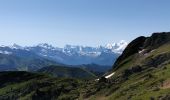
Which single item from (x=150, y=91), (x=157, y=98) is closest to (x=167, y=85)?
(x=150, y=91)

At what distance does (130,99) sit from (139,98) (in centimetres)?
803

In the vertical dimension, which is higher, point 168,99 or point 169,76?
point 169,76

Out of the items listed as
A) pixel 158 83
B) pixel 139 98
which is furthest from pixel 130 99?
pixel 158 83

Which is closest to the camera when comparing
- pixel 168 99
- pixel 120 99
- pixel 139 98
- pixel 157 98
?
pixel 168 99

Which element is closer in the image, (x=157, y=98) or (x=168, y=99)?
(x=168, y=99)

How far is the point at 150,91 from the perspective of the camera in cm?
18888

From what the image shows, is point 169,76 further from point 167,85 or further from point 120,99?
point 120,99

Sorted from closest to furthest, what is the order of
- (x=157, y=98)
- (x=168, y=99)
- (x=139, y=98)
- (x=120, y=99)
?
(x=168, y=99)
(x=157, y=98)
(x=139, y=98)
(x=120, y=99)

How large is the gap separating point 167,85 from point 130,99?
20.4 metres

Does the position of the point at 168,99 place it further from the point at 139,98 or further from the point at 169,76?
the point at 169,76

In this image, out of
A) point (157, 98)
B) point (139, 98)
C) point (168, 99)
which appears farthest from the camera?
point (139, 98)

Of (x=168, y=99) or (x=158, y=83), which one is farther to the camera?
(x=158, y=83)

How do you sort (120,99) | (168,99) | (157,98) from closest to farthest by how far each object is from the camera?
(168,99) → (157,98) → (120,99)

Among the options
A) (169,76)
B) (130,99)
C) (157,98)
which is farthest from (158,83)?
(157,98)
